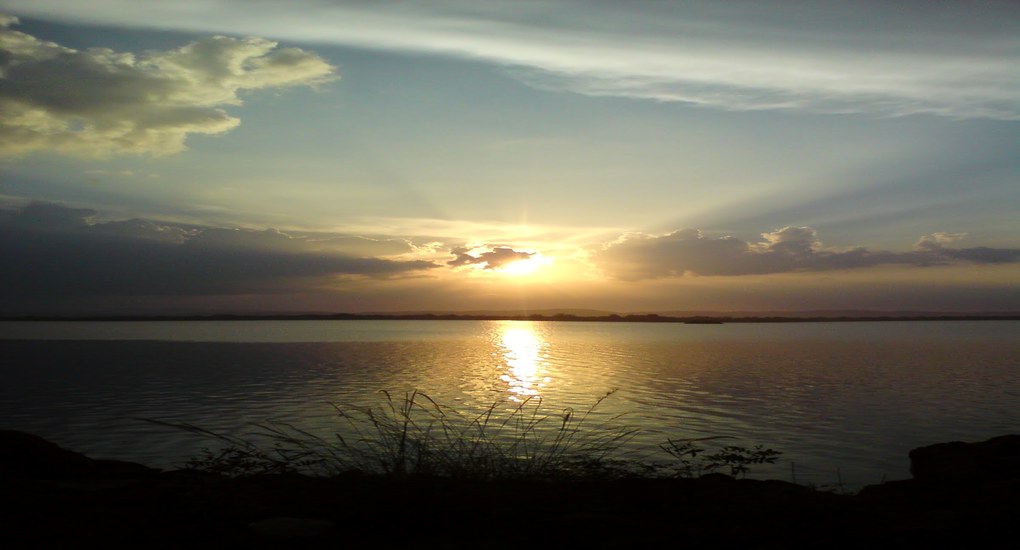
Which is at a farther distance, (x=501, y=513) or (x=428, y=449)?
(x=428, y=449)

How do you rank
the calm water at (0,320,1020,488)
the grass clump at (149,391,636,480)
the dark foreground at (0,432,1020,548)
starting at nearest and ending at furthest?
the dark foreground at (0,432,1020,548) < the grass clump at (149,391,636,480) < the calm water at (0,320,1020,488)

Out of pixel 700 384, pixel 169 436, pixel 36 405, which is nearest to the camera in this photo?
pixel 169 436

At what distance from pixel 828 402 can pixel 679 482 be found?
21647 mm

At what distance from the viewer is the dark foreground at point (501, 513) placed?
6.98 metres

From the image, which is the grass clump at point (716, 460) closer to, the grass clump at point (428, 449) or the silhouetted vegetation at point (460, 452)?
the silhouetted vegetation at point (460, 452)

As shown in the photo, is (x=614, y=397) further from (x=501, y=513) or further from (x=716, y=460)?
(x=501, y=513)

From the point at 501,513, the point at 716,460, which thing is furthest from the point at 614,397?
the point at 501,513

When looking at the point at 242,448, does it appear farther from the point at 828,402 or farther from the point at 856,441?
the point at 828,402

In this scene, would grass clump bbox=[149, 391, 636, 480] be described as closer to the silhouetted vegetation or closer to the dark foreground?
the silhouetted vegetation

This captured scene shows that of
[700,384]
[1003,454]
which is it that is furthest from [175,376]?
[1003,454]

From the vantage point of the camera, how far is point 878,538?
702 cm

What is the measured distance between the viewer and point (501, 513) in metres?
8.12

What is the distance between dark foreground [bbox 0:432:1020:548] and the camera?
6.98 meters

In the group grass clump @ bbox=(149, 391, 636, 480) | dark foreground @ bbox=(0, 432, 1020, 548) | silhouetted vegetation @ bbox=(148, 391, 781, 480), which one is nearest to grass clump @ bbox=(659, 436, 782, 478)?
silhouetted vegetation @ bbox=(148, 391, 781, 480)
